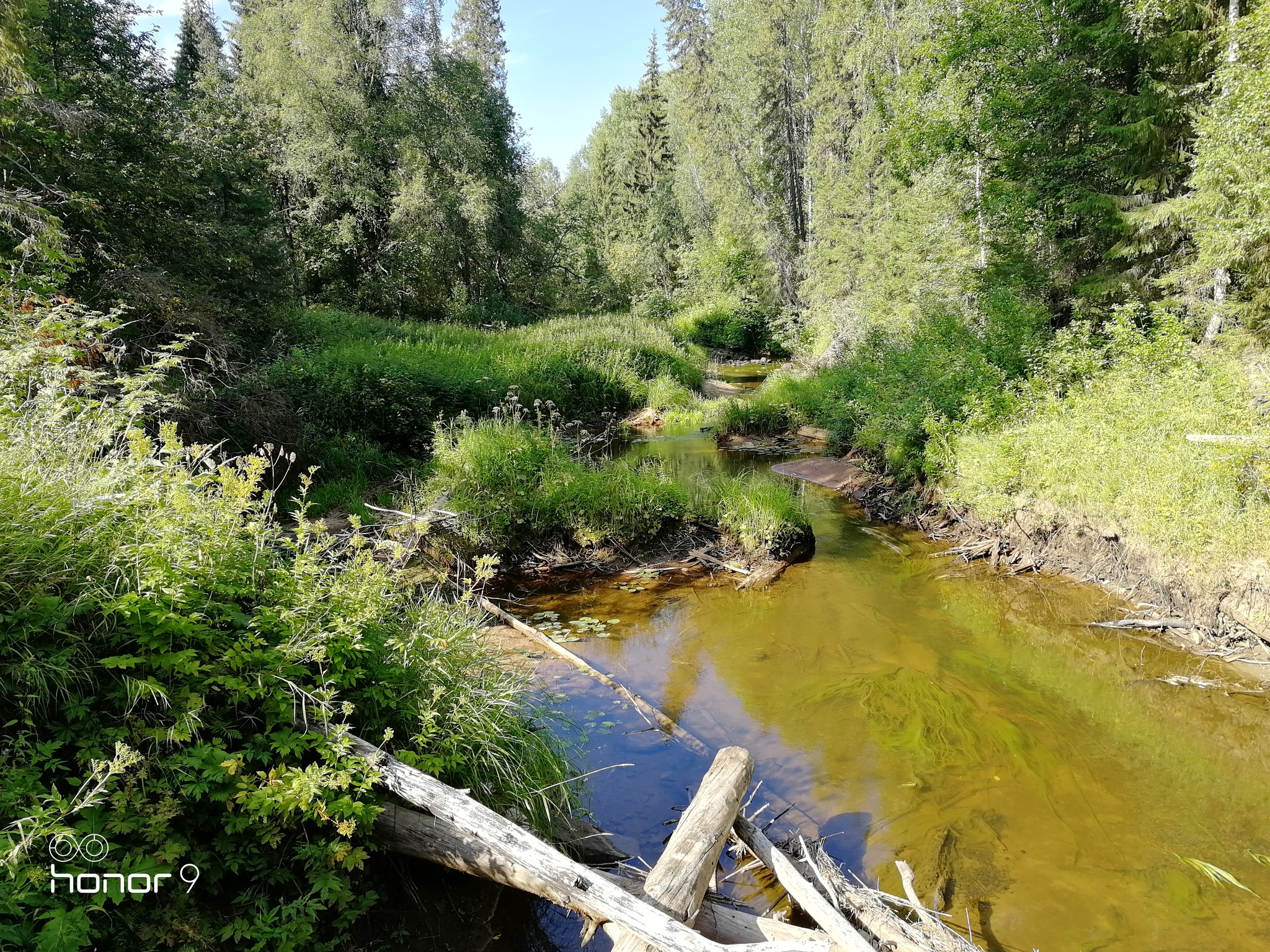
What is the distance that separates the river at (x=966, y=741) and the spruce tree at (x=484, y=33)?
3316 centimetres

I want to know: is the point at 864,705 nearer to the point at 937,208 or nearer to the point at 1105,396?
the point at 1105,396

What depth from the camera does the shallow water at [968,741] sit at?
3.98m

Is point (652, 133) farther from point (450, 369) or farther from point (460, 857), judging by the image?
point (460, 857)

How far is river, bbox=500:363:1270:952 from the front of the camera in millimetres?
3969

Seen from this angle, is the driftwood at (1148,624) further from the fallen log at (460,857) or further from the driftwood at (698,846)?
the fallen log at (460,857)

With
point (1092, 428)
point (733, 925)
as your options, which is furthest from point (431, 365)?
point (733, 925)

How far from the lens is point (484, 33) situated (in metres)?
32.5

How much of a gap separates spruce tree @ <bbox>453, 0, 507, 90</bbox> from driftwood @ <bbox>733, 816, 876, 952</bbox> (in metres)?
36.0

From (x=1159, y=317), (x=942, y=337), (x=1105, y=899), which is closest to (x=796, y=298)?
(x=942, y=337)

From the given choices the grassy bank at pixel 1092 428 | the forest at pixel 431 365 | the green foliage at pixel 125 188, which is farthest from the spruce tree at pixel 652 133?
the grassy bank at pixel 1092 428

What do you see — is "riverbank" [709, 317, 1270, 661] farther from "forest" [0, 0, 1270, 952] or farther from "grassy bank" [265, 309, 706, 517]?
"grassy bank" [265, 309, 706, 517]

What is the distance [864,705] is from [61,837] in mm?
5647

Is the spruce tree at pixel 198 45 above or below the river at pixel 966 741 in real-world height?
above

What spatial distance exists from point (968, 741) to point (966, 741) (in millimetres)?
19
